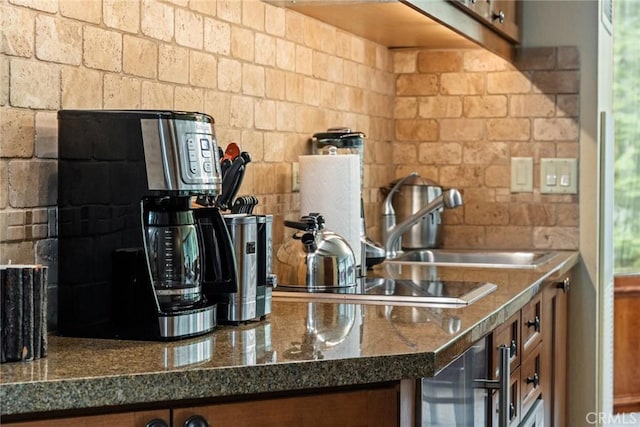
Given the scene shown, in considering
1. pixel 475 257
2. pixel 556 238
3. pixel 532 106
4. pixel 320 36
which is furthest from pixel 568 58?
pixel 320 36

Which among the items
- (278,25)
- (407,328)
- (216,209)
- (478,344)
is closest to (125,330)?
(216,209)

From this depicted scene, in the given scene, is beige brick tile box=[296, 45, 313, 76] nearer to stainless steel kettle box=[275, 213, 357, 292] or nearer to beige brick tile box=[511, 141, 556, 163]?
stainless steel kettle box=[275, 213, 357, 292]

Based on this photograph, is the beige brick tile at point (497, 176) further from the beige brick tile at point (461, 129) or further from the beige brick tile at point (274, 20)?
the beige brick tile at point (274, 20)

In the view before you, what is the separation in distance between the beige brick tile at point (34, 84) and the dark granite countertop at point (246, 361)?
411mm

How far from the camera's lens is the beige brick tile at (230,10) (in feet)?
7.77

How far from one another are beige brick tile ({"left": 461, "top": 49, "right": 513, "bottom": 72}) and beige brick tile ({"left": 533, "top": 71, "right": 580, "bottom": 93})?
12 cm

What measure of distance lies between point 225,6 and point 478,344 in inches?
39.5

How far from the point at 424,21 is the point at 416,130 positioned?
827 mm

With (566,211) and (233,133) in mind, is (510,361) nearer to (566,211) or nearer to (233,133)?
(233,133)

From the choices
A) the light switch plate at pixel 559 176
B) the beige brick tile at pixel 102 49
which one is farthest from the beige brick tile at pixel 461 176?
the beige brick tile at pixel 102 49

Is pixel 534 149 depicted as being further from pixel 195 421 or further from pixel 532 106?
pixel 195 421

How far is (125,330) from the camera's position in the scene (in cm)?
162

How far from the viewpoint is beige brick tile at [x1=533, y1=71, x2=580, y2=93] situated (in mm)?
3619

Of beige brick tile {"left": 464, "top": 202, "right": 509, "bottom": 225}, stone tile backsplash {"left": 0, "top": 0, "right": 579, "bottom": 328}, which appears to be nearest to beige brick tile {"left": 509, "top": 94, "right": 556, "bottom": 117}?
stone tile backsplash {"left": 0, "top": 0, "right": 579, "bottom": 328}
